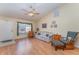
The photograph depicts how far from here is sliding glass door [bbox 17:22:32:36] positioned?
252 cm

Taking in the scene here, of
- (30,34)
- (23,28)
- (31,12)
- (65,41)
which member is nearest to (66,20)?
(65,41)

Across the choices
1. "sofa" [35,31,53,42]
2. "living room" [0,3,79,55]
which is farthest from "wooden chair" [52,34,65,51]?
"sofa" [35,31,53,42]

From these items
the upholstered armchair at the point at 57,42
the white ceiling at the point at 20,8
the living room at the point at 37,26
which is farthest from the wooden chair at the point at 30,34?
the upholstered armchair at the point at 57,42

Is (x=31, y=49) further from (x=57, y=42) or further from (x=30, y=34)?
(x=57, y=42)

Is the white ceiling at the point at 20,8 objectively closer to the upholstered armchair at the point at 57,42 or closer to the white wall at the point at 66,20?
the white wall at the point at 66,20

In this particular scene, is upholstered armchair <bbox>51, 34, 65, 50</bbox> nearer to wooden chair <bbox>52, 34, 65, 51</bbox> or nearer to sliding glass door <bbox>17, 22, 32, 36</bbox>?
wooden chair <bbox>52, 34, 65, 51</bbox>

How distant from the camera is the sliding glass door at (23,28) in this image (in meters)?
2.52

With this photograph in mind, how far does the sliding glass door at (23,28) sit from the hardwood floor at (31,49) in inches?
7.5

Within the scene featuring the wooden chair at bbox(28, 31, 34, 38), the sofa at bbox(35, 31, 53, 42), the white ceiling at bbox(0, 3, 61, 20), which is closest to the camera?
the white ceiling at bbox(0, 3, 61, 20)

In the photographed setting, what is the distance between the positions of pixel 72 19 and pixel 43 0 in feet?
2.82

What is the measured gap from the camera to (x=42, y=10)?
7.95 feet
